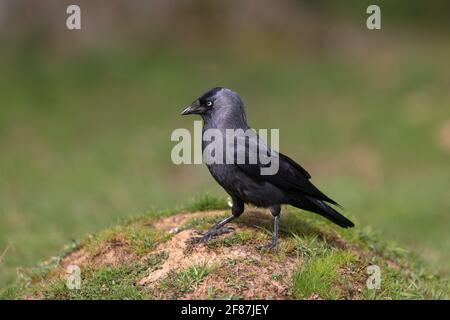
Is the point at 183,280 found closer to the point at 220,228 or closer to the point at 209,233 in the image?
the point at 209,233

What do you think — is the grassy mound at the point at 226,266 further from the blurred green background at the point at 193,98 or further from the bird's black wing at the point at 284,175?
the blurred green background at the point at 193,98

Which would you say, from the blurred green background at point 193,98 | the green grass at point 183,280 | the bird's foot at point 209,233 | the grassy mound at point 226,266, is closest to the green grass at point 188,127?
the blurred green background at point 193,98

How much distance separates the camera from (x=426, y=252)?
29.2 feet

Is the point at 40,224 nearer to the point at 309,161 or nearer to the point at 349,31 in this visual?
the point at 309,161

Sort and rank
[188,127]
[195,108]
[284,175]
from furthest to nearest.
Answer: [188,127]
[195,108]
[284,175]

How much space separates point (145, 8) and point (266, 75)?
3521mm

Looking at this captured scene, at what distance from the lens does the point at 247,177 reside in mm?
5727

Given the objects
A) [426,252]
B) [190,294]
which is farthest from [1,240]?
[426,252]

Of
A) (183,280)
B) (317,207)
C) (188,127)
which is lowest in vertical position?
(188,127)

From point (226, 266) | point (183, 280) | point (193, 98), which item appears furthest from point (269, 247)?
point (193, 98)

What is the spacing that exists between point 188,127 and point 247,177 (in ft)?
32.2

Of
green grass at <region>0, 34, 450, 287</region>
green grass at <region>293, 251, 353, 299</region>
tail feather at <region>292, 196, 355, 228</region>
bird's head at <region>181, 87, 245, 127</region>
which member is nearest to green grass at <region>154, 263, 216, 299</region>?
green grass at <region>293, 251, 353, 299</region>

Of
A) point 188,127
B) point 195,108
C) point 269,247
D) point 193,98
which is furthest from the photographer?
point 193,98

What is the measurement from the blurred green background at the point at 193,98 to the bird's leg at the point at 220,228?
12.6ft
